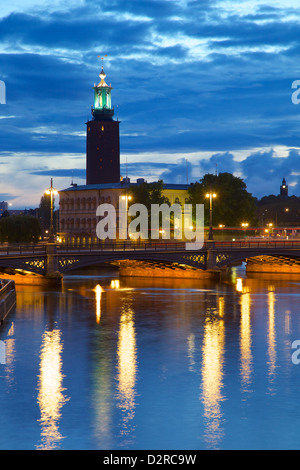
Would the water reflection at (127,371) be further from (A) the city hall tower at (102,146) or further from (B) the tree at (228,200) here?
(A) the city hall tower at (102,146)

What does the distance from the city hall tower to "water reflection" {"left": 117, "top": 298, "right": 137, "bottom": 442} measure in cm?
12530

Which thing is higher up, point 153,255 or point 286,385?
point 153,255

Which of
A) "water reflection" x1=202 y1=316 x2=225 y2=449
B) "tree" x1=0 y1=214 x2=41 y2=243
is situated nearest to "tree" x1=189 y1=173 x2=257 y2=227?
"tree" x1=0 y1=214 x2=41 y2=243

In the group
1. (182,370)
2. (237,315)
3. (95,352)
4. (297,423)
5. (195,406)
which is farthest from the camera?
(237,315)

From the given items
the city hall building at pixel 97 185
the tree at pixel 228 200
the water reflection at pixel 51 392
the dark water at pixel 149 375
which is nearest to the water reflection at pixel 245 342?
the dark water at pixel 149 375

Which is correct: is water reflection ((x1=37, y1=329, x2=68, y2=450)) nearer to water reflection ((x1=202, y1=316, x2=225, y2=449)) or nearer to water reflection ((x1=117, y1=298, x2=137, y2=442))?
water reflection ((x1=117, y1=298, x2=137, y2=442))

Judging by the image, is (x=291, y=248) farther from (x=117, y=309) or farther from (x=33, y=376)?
(x=33, y=376)

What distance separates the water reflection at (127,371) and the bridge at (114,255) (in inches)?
743

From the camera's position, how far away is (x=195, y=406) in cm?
2839

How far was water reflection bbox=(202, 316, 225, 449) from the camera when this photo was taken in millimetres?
25172

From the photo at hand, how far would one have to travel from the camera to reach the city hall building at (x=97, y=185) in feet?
521

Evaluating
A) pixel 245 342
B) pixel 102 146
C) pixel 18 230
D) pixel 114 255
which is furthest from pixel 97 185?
pixel 245 342

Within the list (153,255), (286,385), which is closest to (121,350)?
(286,385)
